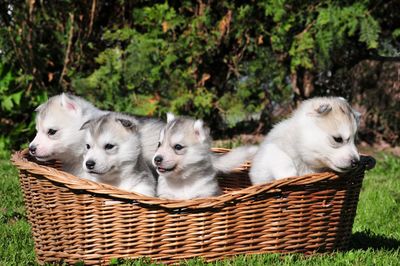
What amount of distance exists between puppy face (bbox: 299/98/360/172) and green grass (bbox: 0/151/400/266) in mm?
660

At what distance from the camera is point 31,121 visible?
9188 mm

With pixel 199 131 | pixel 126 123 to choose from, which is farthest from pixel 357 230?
pixel 126 123

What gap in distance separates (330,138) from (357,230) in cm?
168

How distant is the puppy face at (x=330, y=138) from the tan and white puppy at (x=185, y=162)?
0.69 meters

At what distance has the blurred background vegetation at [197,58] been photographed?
8703 mm

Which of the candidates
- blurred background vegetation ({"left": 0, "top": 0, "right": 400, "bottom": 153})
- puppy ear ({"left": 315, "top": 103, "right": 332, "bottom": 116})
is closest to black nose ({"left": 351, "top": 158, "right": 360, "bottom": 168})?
puppy ear ({"left": 315, "top": 103, "right": 332, "bottom": 116})

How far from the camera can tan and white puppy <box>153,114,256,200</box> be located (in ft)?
14.9

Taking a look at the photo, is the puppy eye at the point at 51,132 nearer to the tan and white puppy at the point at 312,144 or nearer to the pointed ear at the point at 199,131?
the pointed ear at the point at 199,131

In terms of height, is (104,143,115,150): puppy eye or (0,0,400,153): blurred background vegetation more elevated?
(104,143,115,150): puppy eye

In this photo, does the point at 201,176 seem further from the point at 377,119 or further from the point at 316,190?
the point at 377,119

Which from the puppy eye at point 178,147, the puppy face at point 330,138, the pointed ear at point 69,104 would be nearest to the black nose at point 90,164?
the puppy eye at point 178,147

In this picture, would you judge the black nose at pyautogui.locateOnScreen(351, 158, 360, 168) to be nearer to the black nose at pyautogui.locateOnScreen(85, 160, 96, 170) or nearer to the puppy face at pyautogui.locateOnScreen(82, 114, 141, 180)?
the puppy face at pyautogui.locateOnScreen(82, 114, 141, 180)

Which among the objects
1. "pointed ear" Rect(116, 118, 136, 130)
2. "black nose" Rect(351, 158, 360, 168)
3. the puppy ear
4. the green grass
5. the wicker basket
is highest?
the puppy ear

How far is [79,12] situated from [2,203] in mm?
3740
